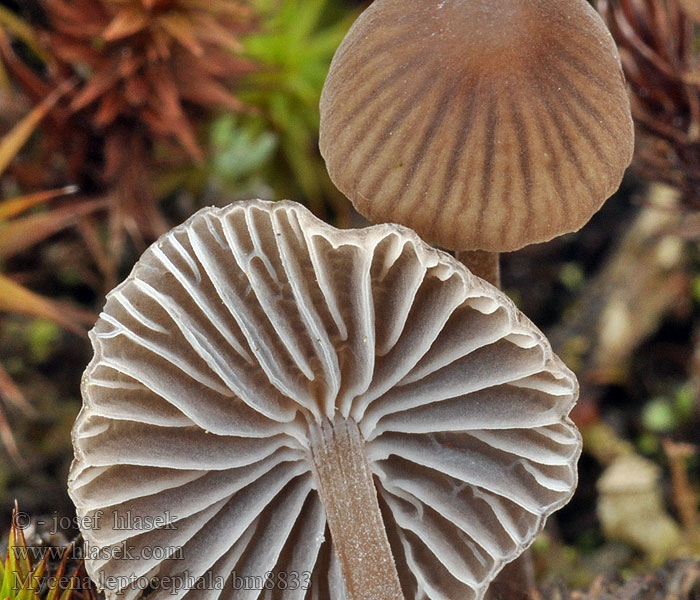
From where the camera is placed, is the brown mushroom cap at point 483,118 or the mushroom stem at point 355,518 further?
the mushroom stem at point 355,518

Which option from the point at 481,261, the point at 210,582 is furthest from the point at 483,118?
the point at 210,582

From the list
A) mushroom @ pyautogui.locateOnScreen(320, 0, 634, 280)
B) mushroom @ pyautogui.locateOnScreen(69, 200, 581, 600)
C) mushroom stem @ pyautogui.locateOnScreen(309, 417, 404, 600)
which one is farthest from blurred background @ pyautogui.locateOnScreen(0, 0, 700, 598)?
mushroom @ pyautogui.locateOnScreen(320, 0, 634, 280)

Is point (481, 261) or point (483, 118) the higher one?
point (483, 118)

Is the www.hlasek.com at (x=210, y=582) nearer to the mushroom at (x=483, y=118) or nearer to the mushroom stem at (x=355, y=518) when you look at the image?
the mushroom stem at (x=355, y=518)

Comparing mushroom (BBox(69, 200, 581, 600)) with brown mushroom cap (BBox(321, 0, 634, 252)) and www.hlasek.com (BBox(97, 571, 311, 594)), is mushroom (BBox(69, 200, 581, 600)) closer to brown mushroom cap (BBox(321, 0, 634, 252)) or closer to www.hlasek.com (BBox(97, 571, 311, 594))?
www.hlasek.com (BBox(97, 571, 311, 594))

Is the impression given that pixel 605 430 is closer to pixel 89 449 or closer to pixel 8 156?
pixel 89 449

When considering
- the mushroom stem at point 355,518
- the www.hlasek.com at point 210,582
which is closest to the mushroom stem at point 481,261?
the mushroom stem at point 355,518

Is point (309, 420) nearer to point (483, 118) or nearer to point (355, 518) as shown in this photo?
point (355, 518)
